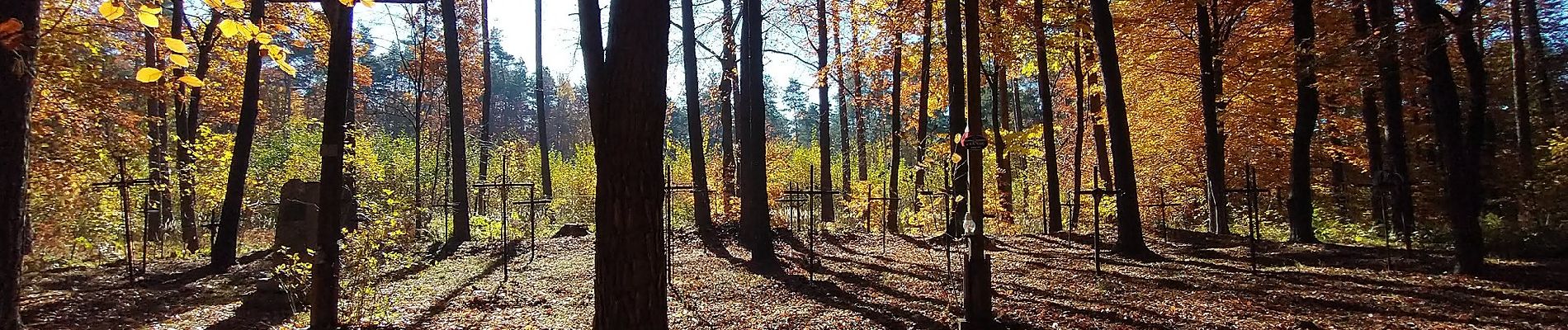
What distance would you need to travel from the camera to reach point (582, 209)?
1952 centimetres

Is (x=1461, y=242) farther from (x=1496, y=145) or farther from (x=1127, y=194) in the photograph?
(x=1496, y=145)

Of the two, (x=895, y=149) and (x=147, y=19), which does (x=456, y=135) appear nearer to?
(x=895, y=149)

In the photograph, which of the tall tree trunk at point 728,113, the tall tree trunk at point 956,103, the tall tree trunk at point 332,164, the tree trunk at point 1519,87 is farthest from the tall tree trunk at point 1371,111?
the tall tree trunk at point 332,164

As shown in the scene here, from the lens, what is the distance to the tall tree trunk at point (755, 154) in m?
10.7

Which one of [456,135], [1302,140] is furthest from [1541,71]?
[456,135]

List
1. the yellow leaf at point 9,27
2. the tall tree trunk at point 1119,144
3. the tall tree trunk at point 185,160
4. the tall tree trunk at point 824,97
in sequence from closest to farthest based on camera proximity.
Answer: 1. the yellow leaf at point 9,27
2. the tall tree trunk at point 1119,144
3. the tall tree trunk at point 185,160
4. the tall tree trunk at point 824,97

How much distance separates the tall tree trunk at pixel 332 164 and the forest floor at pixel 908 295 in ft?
1.69

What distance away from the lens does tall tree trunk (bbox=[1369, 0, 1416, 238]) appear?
26.0 ft

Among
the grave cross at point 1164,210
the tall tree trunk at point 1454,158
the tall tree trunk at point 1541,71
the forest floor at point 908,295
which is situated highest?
the tall tree trunk at point 1541,71

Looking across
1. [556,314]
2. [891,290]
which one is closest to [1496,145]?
[891,290]

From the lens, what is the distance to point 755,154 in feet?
35.4

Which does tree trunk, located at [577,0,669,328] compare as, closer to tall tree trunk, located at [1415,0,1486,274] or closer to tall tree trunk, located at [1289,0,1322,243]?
tall tree trunk, located at [1415,0,1486,274]

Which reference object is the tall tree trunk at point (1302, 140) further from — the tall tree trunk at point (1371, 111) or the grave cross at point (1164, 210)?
the grave cross at point (1164, 210)

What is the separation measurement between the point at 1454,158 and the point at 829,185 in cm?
1384
